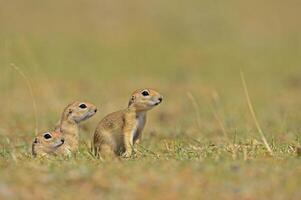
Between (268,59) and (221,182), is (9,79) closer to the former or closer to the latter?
(268,59)

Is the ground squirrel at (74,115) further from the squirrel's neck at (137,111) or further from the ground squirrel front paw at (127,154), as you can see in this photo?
the ground squirrel front paw at (127,154)

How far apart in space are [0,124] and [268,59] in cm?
928

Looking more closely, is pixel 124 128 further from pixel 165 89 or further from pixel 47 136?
pixel 165 89

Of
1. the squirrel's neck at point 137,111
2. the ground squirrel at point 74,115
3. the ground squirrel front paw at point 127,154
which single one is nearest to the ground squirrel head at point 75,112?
the ground squirrel at point 74,115

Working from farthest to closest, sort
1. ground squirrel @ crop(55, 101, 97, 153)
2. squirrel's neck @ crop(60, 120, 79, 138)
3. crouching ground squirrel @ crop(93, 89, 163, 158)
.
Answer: ground squirrel @ crop(55, 101, 97, 153) < squirrel's neck @ crop(60, 120, 79, 138) < crouching ground squirrel @ crop(93, 89, 163, 158)

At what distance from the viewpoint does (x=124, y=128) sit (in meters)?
7.32

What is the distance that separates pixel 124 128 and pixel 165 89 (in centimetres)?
721

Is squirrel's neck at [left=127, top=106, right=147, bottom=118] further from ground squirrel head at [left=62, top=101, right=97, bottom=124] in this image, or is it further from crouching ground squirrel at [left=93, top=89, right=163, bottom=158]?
ground squirrel head at [left=62, top=101, right=97, bottom=124]

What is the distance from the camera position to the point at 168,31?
19.7 meters

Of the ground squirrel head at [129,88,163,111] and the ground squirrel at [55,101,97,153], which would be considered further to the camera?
the ground squirrel at [55,101,97,153]

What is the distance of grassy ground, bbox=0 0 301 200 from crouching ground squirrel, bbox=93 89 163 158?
0.83 ft

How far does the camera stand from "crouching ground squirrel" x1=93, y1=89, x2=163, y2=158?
286 inches

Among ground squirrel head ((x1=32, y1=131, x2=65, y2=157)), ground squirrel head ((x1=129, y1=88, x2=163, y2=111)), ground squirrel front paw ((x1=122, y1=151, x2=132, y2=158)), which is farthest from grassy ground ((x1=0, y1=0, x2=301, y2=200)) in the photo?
ground squirrel head ((x1=129, y1=88, x2=163, y2=111))

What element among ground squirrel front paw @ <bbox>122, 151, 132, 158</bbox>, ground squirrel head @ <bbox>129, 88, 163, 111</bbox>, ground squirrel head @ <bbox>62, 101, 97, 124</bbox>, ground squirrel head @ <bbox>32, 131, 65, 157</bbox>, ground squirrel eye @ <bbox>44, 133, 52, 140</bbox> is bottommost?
ground squirrel front paw @ <bbox>122, 151, 132, 158</bbox>
